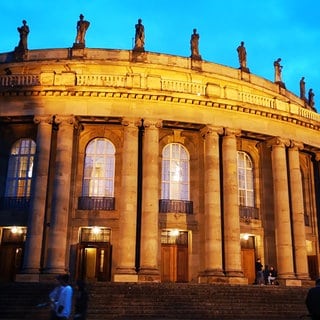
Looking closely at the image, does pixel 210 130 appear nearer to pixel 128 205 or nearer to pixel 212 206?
pixel 212 206

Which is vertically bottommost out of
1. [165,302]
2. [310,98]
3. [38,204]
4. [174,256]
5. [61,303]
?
[165,302]

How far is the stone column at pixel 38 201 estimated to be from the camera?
25.8 meters

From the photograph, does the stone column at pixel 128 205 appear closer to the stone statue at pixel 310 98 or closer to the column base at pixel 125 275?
the column base at pixel 125 275

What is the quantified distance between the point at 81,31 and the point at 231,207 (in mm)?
16008

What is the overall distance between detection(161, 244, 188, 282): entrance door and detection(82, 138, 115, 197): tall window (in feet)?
15.5

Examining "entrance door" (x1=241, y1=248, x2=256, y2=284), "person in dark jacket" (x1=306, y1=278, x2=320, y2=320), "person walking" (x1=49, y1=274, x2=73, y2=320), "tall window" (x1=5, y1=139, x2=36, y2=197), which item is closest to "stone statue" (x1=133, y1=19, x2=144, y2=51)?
"tall window" (x1=5, y1=139, x2=36, y2=197)

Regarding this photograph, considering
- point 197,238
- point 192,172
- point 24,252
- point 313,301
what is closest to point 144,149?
point 192,172

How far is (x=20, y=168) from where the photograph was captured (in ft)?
97.0

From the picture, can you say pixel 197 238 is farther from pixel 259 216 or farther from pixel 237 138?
pixel 237 138

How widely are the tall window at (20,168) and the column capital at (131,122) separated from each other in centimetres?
616

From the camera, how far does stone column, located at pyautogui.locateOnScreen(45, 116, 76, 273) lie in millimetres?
25750

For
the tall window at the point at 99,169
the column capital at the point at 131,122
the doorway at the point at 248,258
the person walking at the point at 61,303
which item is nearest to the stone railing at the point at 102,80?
the column capital at the point at 131,122

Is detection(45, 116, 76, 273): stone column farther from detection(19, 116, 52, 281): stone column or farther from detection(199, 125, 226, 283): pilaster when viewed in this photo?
detection(199, 125, 226, 283): pilaster

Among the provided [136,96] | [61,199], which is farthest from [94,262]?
[136,96]
